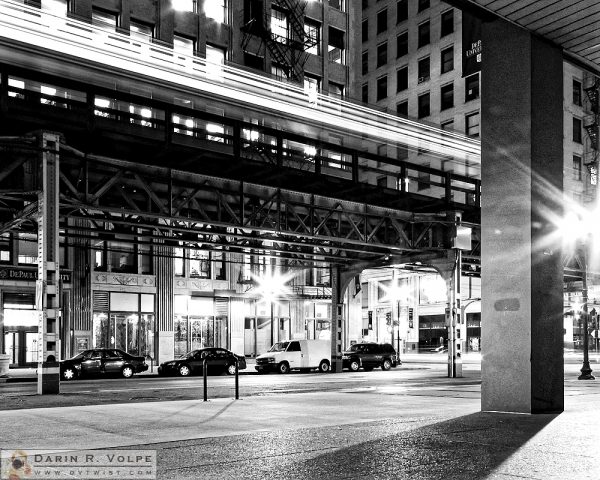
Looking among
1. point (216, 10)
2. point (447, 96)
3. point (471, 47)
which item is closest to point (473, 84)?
point (447, 96)

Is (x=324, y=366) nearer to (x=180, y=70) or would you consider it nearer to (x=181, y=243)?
(x=181, y=243)

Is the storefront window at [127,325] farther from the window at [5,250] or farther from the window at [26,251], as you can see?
the window at [5,250]


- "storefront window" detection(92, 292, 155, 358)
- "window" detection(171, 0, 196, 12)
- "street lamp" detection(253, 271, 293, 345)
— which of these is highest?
"window" detection(171, 0, 196, 12)

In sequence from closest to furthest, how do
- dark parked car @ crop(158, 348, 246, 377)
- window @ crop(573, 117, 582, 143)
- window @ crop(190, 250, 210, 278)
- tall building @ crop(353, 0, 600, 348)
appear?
dark parked car @ crop(158, 348, 246, 377)
window @ crop(190, 250, 210, 278)
tall building @ crop(353, 0, 600, 348)
window @ crop(573, 117, 582, 143)

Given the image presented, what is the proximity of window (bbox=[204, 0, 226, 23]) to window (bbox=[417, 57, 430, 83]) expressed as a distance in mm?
30802

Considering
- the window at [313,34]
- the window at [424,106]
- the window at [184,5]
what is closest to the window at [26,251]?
the window at [184,5]

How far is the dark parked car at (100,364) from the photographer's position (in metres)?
34.1

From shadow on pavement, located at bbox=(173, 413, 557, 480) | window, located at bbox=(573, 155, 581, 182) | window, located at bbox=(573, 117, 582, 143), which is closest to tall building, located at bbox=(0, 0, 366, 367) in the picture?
shadow on pavement, located at bbox=(173, 413, 557, 480)

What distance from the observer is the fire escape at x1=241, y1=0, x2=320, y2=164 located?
4431cm

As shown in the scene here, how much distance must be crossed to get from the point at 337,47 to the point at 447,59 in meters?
19.9

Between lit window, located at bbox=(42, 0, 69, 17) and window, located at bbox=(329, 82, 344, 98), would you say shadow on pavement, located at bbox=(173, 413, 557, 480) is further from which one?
window, located at bbox=(329, 82, 344, 98)

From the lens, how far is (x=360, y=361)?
138ft

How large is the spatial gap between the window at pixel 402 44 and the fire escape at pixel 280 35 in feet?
83.2

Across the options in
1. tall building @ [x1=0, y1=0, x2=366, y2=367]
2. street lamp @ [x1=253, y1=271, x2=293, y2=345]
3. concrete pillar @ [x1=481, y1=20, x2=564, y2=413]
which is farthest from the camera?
street lamp @ [x1=253, y1=271, x2=293, y2=345]
